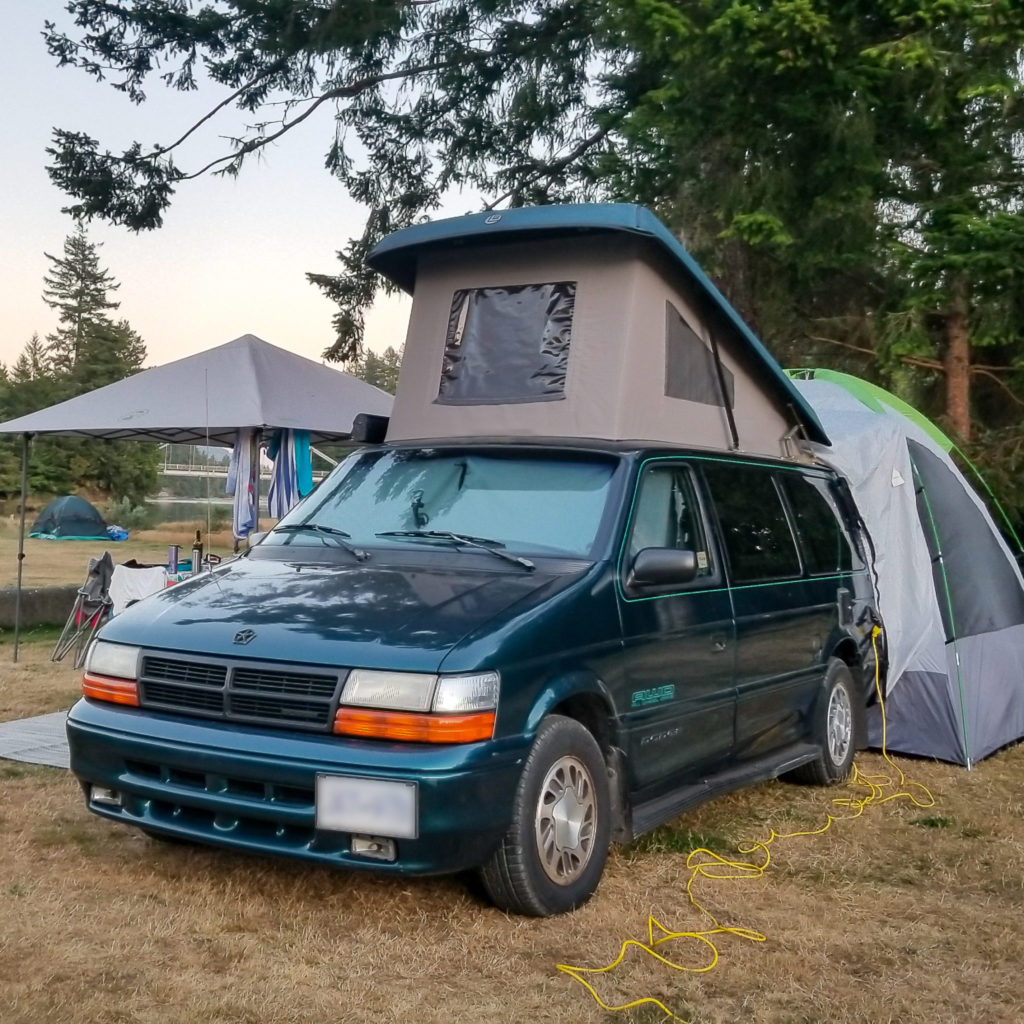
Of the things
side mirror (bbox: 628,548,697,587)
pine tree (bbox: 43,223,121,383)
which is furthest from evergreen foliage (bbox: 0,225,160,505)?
side mirror (bbox: 628,548,697,587)

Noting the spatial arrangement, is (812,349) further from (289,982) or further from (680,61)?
(289,982)

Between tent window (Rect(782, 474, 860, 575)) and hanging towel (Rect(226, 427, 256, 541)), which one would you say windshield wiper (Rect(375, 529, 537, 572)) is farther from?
hanging towel (Rect(226, 427, 256, 541))

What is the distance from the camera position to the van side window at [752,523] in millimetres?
5695

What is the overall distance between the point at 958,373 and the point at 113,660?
27.4 feet

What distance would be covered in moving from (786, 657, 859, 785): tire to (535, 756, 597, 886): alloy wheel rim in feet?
8.10

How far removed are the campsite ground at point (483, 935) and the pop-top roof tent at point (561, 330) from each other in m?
2.06

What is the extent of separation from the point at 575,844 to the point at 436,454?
195cm

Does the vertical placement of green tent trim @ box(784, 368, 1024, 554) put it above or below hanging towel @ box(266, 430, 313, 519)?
above

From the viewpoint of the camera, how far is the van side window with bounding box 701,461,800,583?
570 centimetres

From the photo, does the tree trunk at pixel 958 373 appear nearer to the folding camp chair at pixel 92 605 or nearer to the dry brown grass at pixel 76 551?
the folding camp chair at pixel 92 605

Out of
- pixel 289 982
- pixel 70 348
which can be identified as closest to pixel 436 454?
pixel 289 982

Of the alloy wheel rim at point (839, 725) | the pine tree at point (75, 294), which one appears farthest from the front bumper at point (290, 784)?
the pine tree at point (75, 294)

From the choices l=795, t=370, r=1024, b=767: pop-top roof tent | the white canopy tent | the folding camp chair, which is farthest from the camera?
the folding camp chair

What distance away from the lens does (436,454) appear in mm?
5469
